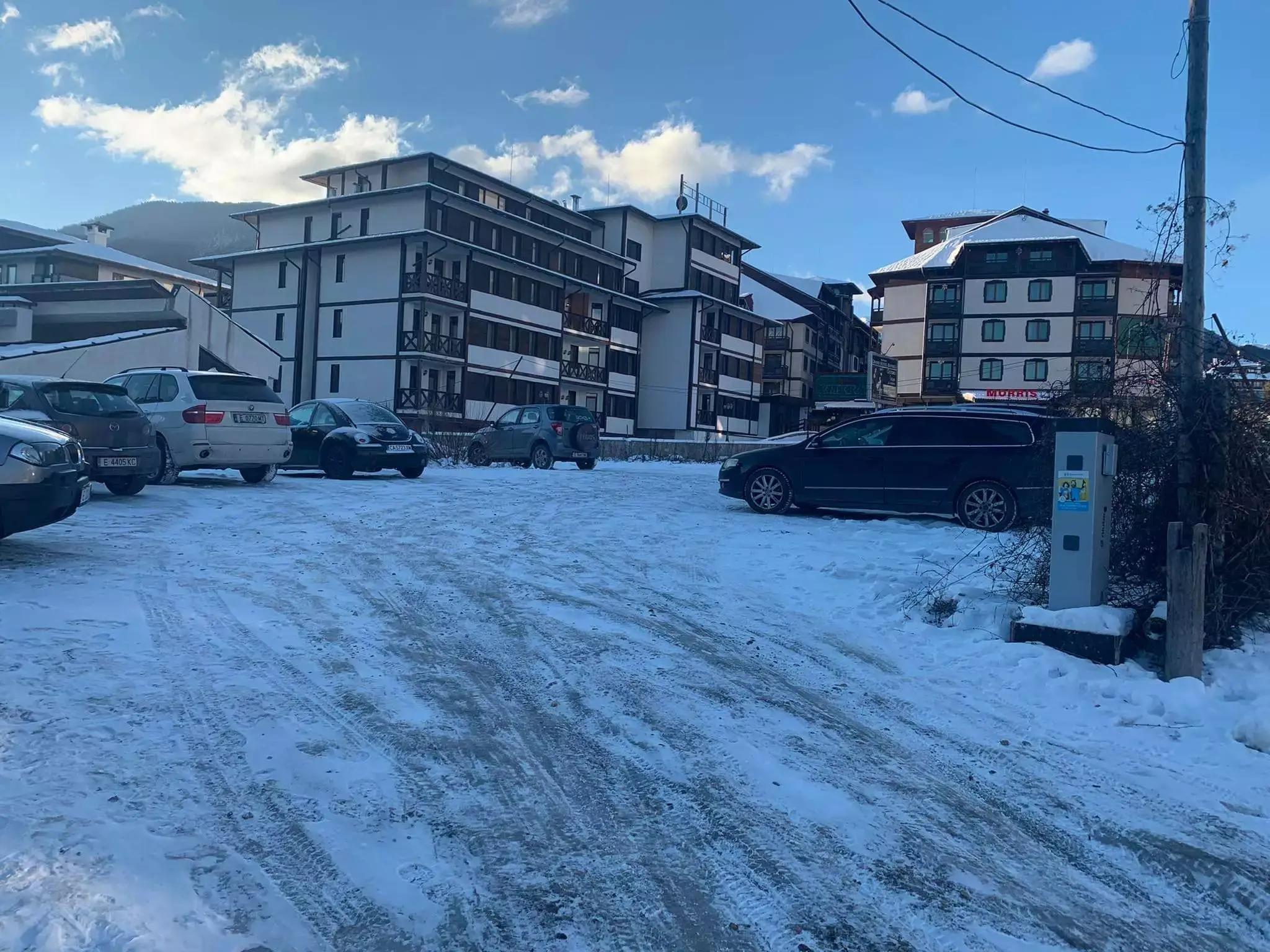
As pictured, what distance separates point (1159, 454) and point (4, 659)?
23.7 feet

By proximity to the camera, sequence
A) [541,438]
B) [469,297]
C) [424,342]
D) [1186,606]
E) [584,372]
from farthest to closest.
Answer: [584,372], [469,297], [424,342], [541,438], [1186,606]

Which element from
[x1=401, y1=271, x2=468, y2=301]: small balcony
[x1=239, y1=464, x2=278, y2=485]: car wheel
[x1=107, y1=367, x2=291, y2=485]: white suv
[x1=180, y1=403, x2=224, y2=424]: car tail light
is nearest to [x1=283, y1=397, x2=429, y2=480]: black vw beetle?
[x1=239, y1=464, x2=278, y2=485]: car wheel

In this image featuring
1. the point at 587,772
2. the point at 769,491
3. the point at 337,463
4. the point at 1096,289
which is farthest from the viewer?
the point at 1096,289

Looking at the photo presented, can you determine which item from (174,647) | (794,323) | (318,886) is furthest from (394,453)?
(794,323)

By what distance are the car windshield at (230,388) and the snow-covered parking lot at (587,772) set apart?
6.65 meters

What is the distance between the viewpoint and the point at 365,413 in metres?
17.8

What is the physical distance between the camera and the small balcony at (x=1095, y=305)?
56.5m

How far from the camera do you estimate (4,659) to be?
16.0 ft

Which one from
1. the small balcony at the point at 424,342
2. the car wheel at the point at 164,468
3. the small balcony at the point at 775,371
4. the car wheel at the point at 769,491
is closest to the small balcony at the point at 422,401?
the small balcony at the point at 424,342

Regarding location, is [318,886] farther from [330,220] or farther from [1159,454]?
[330,220]

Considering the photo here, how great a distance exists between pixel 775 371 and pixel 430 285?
3428cm

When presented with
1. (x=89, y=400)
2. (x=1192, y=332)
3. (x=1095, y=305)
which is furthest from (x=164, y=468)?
(x=1095, y=305)

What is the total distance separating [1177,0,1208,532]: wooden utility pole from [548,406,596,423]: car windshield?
57.3ft

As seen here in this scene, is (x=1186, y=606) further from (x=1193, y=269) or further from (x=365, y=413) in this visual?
(x=365, y=413)
